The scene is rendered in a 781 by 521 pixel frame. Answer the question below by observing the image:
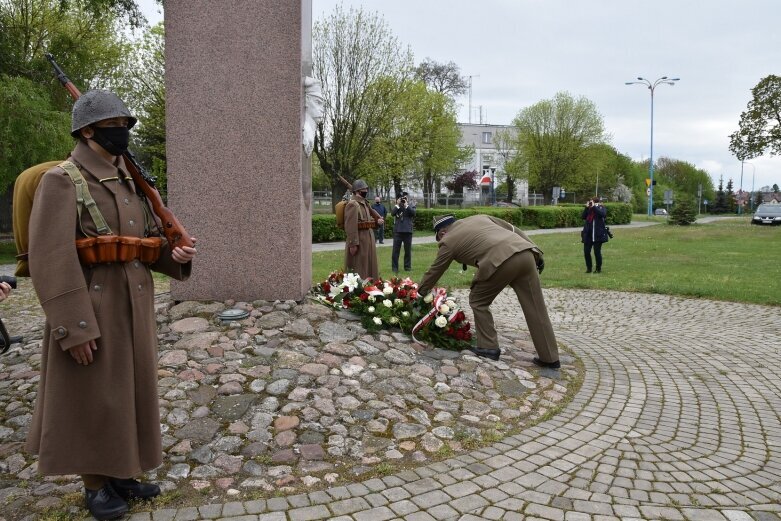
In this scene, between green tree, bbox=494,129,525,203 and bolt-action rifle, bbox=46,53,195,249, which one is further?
green tree, bbox=494,129,525,203

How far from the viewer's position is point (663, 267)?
16.2 meters

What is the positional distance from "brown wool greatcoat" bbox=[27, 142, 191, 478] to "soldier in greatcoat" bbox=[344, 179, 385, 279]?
19.5 ft

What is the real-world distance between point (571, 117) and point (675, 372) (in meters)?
56.6

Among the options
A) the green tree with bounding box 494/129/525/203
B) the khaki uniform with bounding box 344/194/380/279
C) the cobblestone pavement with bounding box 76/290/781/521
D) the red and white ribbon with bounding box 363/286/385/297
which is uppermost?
the green tree with bounding box 494/129/525/203

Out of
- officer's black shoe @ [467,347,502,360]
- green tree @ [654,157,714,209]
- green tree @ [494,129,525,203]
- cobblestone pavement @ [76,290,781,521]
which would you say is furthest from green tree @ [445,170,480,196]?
officer's black shoe @ [467,347,502,360]

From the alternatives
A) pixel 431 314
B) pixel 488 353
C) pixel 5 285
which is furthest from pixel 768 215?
pixel 5 285

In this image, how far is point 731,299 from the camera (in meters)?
11.0

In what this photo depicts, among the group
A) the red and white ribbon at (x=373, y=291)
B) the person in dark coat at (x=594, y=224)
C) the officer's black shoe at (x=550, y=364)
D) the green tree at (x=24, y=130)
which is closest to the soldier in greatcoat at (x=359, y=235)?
the red and white ribbon at (x=373, y=291)

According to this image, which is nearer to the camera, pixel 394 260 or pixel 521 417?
pixel 521 417

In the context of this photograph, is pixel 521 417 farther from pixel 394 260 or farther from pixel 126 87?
pixel 126 87

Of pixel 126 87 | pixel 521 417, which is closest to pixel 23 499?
pixel 521 417

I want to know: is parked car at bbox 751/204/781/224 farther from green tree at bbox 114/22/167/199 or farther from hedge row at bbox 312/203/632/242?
green tree at bbox 114/22/167/199

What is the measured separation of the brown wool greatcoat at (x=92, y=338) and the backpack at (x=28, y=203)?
52 mm

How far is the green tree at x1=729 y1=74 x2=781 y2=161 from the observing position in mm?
34406
